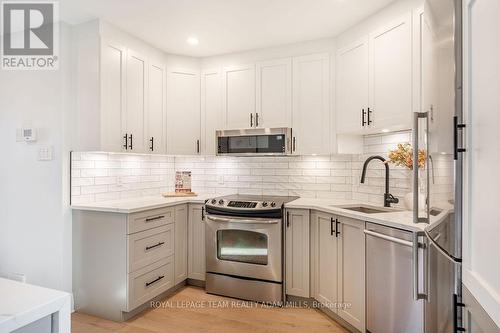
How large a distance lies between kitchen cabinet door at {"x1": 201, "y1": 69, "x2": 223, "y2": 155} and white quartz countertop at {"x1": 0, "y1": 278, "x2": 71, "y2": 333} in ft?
8.60

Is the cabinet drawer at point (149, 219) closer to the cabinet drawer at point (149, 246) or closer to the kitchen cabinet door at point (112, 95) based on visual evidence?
the cabinet drawer at point (149, 246)

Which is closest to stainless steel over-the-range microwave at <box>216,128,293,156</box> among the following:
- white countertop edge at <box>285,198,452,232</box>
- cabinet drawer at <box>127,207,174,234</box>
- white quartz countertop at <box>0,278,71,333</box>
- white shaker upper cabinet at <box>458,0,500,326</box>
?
white countertop edge at <box>285,198,452,232</box>

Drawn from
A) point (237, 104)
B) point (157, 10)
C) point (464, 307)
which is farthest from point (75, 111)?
point (464, 307)

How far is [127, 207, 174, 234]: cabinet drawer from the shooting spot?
245 centimetres

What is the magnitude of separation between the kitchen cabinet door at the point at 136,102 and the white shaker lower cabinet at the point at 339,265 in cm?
186

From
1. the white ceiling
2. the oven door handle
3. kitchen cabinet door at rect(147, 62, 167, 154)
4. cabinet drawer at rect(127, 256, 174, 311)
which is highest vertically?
the white ceiling

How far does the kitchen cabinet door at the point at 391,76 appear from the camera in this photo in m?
2.13

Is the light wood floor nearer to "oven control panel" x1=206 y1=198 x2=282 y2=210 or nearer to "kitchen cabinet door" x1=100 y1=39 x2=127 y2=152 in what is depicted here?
"oven control panel" x1=206 y1=198 x2=282 y2=210

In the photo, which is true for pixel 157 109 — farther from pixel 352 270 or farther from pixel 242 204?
pixel 352 270

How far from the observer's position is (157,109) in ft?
10.5

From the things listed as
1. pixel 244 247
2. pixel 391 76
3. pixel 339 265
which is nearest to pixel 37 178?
pixel 244 247

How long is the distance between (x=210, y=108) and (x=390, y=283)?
2.49m

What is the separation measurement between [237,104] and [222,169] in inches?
34.3

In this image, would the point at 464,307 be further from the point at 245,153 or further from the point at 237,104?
the point at 237,104
